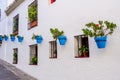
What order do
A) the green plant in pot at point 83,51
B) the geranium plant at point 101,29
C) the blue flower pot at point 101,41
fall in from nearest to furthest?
the geranium plant at point 101,29 → the blue flower pot at point 101,41 → the green plant in pot at point 83,51

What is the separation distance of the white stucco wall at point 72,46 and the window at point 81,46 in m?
0.18

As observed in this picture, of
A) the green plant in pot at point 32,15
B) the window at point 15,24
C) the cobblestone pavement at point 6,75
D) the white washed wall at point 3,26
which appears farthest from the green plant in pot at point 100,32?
the white washed wall at point 3,26

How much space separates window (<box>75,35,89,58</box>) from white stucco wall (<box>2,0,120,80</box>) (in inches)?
7.1

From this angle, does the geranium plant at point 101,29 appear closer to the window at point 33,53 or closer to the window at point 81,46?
the window at point 81,46

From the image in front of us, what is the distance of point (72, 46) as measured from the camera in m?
9.03

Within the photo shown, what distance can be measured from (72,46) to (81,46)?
15.1 inches

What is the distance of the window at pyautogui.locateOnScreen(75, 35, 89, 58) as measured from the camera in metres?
8.41

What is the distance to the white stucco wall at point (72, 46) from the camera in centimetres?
705

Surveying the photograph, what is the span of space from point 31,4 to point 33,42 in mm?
2356

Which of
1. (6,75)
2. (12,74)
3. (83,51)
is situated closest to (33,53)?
(12,74)

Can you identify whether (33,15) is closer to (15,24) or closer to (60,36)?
(15,24)

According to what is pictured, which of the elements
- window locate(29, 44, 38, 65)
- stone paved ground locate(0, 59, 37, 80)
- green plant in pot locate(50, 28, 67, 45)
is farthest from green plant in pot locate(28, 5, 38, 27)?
green plant in pot locate(50, 28, 67, 45)

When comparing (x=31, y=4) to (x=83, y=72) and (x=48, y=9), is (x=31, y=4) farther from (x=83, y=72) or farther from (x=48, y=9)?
(x=83, y=72)

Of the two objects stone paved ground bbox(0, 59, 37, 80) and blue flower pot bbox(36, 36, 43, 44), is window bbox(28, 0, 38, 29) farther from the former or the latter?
stone paved ground bbox(0, 59, 37, 80)
